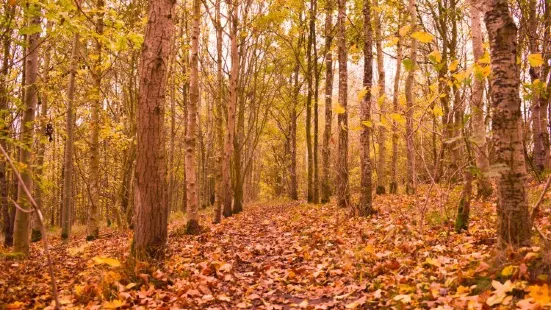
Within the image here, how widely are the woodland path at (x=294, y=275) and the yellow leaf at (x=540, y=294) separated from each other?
53 cm

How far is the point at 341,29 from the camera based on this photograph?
11.9 m

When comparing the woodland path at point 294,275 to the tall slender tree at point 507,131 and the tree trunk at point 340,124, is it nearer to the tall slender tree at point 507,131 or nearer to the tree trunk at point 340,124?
the tall slender tree at point 507,131

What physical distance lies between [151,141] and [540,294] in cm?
477

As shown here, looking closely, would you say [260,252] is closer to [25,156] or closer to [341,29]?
[25,156]

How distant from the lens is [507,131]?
361 centimetres

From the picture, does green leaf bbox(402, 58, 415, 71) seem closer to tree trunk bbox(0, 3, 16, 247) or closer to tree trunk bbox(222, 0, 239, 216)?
tree trunk bbox(0, 3, 16, 247)

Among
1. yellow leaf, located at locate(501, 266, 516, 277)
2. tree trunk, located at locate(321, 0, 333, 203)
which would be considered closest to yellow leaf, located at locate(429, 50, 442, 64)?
yellow leaf, located at locate(501, 266, 516, 277)

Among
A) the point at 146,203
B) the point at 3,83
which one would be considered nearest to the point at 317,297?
the point at 146,203

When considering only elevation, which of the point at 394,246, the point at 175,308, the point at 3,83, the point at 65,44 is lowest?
the point at 175,308

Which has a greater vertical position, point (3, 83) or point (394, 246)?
point (3, 83)

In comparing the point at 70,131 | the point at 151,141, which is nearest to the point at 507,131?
the point at 151,141

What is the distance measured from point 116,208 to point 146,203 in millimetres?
10873

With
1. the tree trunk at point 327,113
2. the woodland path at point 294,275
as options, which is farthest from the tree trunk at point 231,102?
the woodland path at point 294,275

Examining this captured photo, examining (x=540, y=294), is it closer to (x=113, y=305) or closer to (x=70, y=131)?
(x=113, y=305)
